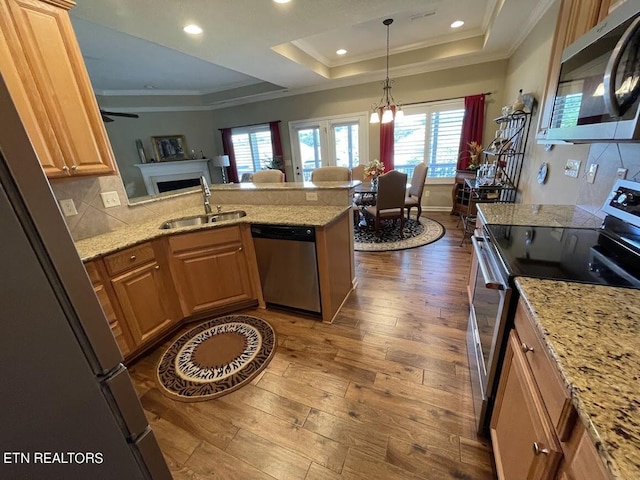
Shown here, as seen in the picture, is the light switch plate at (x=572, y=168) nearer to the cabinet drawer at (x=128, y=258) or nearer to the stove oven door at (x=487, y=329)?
the stove oven door at (x=487, y=329)

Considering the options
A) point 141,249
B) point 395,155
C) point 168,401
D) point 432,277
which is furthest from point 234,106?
point 168,401

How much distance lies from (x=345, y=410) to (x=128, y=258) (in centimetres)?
171

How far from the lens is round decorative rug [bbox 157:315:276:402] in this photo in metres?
1.65

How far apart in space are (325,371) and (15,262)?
5.29 ft

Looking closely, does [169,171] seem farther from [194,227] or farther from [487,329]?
[487,329]

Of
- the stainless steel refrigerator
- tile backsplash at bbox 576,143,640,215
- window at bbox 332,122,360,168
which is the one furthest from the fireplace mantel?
tile backsplash at bbox 576,143,640,215

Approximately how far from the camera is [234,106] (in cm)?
644

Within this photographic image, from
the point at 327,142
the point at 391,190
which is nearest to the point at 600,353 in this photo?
the point at 391,190

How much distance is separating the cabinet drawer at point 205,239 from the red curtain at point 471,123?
4.44m

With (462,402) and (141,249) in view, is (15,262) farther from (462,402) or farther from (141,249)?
(462,402)

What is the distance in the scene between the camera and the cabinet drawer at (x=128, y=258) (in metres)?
1.66

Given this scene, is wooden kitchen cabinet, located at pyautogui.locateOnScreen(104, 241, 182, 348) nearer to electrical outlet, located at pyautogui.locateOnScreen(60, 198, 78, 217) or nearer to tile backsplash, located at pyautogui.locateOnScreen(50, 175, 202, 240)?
tile backsplash, located at pyautogui.locateOnScreen(50, 175, 202, 240)

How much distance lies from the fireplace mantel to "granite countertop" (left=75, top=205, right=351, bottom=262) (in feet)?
13.0

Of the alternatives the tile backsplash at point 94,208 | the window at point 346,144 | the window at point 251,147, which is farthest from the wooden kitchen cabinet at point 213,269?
the window at point 251,147
